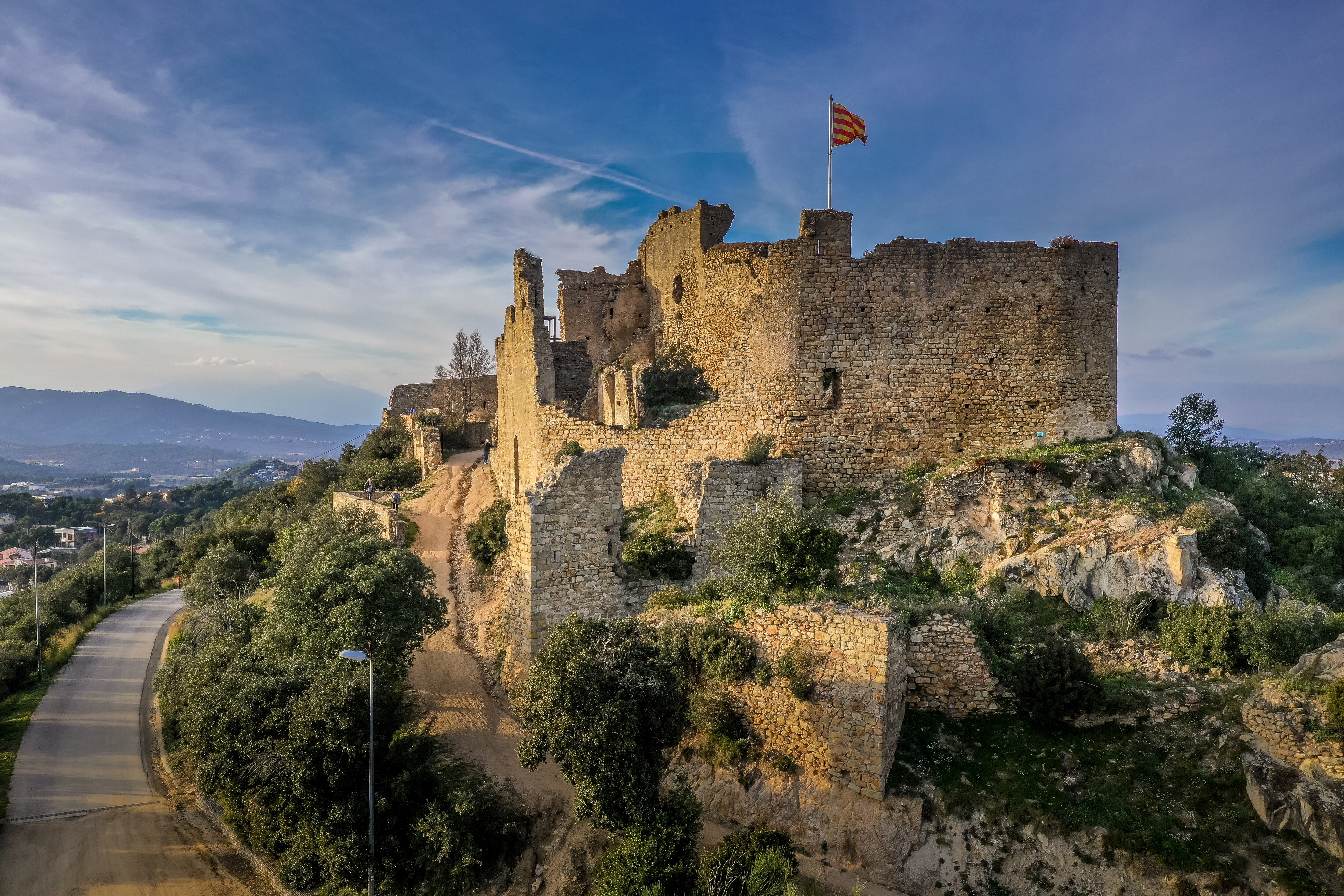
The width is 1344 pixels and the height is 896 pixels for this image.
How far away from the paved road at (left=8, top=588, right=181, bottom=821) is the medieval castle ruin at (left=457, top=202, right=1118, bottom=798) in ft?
35.5

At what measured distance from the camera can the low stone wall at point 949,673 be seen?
41.0 feet

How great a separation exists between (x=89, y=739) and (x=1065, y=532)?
28138mm

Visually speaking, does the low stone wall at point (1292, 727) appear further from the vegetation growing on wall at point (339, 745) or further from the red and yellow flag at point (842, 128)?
the red and yellow flag at point (842, 128)

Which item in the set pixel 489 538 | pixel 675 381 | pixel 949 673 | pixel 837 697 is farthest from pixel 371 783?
pixel 675 381

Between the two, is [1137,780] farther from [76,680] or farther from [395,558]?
[76,680]

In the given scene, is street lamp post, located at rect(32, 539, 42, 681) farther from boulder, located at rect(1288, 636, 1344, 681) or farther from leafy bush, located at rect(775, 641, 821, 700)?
boulder, located at rect(1288, 636, 1344, 681)

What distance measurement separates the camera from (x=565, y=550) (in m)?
14.6

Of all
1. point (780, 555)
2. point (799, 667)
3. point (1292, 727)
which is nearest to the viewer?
point (1292, 727)

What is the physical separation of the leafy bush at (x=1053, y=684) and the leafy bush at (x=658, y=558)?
296 inches

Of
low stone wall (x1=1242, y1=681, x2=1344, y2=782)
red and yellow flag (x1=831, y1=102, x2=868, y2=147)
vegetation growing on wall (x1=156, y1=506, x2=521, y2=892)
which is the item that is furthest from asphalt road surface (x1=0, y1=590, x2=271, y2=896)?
red and yellow flag (x1=831, y1=102, x2=868, y2=147)

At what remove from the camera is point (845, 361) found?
808 inches

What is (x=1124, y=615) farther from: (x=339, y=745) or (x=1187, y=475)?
(x=339, y=745)

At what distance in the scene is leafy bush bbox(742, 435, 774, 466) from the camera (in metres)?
19.4

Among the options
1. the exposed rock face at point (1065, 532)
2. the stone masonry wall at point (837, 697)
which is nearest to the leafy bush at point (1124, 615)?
the exposed rock face at point (1065, 532)
